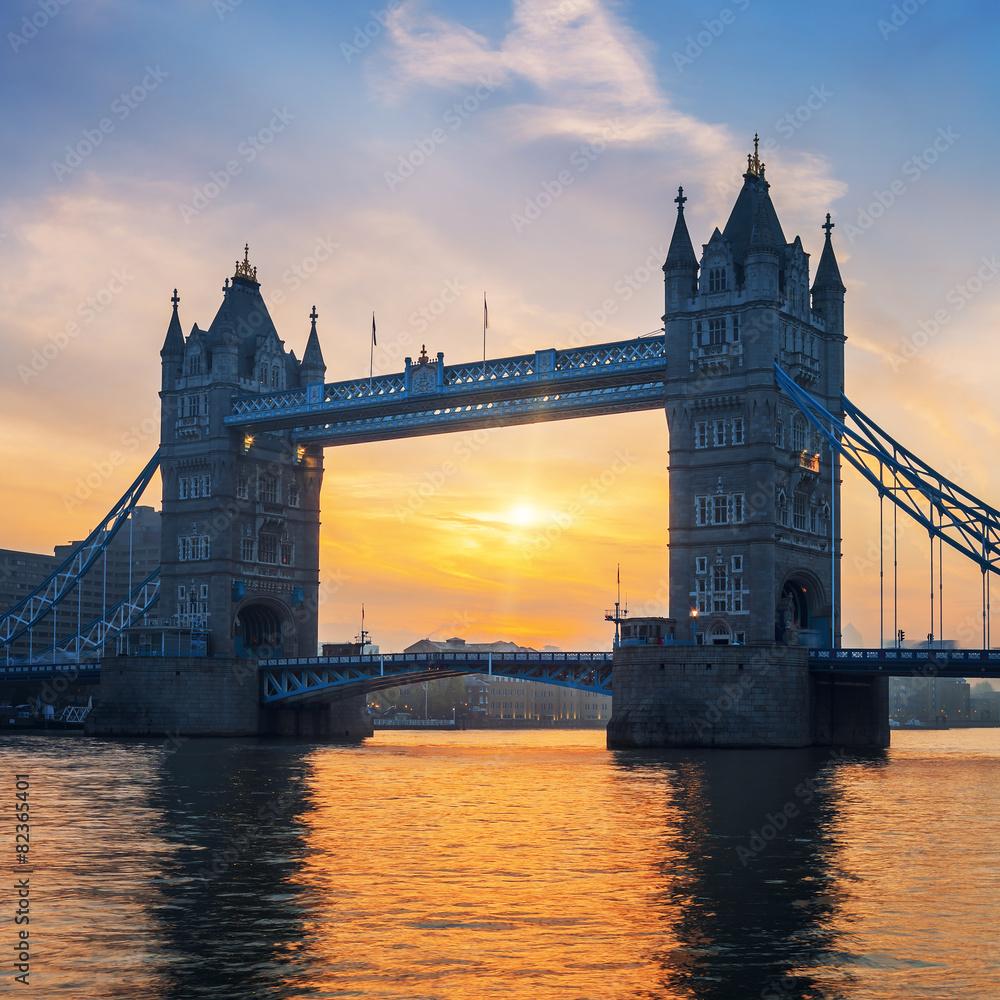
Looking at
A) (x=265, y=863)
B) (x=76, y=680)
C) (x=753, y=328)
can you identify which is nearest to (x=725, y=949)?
(x=265, y=863)

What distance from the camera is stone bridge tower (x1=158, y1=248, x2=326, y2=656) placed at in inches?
4385

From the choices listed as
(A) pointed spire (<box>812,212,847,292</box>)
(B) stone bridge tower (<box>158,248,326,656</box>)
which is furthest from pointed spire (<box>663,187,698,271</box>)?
(B) stone bridge tower (<box>158,248,326,656</box>)

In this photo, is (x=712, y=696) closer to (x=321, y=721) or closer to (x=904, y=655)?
(x=904, y=655)

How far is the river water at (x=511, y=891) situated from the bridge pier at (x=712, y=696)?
22416 mm

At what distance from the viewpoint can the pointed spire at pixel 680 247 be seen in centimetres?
8988

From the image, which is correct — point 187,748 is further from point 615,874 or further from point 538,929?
point 538,929

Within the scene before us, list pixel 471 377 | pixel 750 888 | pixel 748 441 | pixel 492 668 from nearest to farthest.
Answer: pixel 750 888, pixel 748 441, pixel 492 668, pixel 471 377

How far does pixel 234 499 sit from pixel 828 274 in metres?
50.3

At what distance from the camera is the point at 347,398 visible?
107 metres

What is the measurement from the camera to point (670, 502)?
89.6 meters

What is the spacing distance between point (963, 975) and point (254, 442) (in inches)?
3831

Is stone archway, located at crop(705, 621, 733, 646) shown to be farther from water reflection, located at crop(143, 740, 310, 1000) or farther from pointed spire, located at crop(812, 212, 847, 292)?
water reflection, located at crop(143, 740, 310, 1000)

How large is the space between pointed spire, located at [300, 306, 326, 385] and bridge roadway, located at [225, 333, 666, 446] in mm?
7480

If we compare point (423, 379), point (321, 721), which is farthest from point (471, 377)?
point (321, 721)
